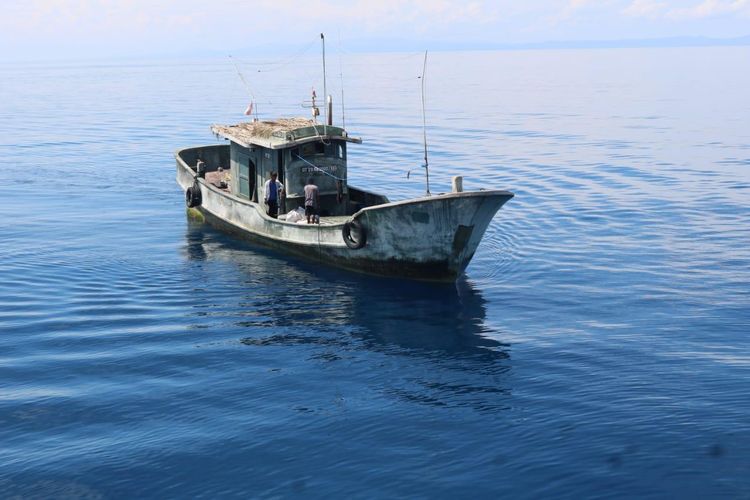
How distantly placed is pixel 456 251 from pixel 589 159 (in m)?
25.6

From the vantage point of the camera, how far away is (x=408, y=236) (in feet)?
76.9

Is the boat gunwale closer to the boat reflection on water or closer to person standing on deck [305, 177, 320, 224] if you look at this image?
person standing on deck [305, 177, 320, 224]

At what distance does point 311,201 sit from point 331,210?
2086 mm

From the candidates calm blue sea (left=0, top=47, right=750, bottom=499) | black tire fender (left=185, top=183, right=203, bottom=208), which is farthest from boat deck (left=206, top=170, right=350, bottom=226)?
calm blue sea (left=0, top=47, right=750, bottom=499)

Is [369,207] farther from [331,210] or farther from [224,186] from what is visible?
[224,186]

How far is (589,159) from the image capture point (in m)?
46.6

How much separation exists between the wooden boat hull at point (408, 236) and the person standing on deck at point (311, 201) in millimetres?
540

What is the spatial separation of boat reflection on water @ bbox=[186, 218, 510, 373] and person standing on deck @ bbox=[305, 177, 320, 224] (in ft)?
5.04

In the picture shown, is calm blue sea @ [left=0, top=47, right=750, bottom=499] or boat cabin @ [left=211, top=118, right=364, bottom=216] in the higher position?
boat cabin @ [left=211, top=118, right=364, bottom=216]

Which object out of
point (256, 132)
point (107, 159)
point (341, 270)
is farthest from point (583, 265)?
point (107, 159)

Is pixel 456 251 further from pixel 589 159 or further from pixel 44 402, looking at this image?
pixel 589 159

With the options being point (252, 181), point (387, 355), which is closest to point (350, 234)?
point (252, 181)

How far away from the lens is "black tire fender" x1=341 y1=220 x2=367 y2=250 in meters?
24.2

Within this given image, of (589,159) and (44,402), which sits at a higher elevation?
(589,159)
